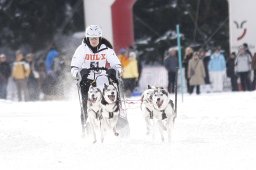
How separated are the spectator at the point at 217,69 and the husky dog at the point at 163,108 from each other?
7.97 metres

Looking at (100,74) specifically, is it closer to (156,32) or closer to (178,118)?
(178,118)

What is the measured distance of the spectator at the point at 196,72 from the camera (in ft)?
49.3

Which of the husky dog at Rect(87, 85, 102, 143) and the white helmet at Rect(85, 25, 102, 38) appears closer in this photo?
the husky dog at Rect(87, 85, 102, 143)

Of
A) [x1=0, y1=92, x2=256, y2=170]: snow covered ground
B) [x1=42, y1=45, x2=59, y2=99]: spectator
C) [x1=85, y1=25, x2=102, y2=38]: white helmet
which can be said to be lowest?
[x1=0, y1=92, x2=256, y2=170]: snow covered ground

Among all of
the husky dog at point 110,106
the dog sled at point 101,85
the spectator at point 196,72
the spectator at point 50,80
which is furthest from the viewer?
the spectator at point 50,80

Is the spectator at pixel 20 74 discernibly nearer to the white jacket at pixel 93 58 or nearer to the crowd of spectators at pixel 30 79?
the crowd of spectators at pixel 30 79

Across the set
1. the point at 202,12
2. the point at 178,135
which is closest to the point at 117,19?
the point at 202,12

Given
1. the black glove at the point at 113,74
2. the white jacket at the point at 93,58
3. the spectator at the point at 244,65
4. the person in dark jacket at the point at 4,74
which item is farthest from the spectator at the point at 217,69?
the black glove at the point at 113,74

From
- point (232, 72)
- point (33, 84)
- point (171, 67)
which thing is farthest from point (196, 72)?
point (33, 84)

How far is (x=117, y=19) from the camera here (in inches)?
701

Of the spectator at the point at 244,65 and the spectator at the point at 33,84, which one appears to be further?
the spectator at the point at 33,84

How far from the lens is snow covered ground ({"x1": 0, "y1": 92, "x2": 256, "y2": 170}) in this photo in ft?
21.2

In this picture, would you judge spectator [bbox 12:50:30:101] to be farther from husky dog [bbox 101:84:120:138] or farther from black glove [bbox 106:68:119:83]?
husky dog [bbox 101:84:120:138]

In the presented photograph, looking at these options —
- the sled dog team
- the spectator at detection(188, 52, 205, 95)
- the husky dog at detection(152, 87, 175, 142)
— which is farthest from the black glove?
the spectator at detection(188, 52, 205, 95)
